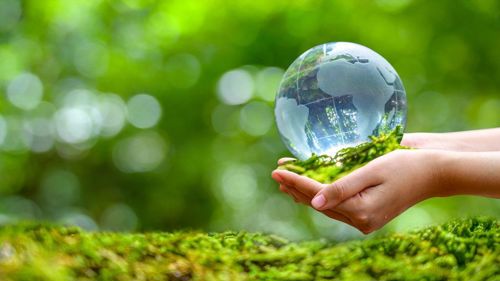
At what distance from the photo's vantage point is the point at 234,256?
1979 mm

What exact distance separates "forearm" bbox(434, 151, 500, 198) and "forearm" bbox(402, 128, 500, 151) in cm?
81

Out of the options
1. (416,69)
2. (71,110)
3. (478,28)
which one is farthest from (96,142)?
(478,28)

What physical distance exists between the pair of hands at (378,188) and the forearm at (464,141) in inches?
34.7

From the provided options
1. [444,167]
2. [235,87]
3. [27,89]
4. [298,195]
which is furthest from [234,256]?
[27,89]

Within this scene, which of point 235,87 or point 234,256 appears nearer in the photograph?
point 234,256

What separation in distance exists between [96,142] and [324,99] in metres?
9.62

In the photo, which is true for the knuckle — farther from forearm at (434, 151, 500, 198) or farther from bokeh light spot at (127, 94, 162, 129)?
bokeh light spot at (127, 94, 162, 129)

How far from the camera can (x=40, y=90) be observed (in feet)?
40.4

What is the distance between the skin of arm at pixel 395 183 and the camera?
2.44 metres

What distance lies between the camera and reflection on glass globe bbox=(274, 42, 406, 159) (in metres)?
2.94

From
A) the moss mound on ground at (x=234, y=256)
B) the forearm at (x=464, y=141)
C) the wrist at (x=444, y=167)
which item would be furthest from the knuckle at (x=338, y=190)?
the forearm at (x=464, y=141)

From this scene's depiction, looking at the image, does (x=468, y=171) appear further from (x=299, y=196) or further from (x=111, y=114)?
(x=111, y=114)

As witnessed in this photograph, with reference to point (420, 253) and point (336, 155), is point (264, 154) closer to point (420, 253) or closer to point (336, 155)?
point (336, 155)

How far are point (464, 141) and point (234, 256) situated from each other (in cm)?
190
